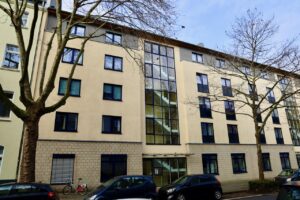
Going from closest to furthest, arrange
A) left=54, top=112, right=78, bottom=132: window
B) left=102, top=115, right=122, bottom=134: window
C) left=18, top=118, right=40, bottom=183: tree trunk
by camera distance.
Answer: left=18, top=118, right=40, bottom=183: tree trunk → left=54, top=112, right=78, bottom=132: window → left=102, top=115, right=122, bottom=134: window

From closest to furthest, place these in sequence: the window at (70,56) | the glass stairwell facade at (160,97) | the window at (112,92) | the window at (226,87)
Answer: the window at (70,56) → the window at (112,92) → the glass stairwell facade at (160,97) → the window at (226,87)

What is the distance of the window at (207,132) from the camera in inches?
984

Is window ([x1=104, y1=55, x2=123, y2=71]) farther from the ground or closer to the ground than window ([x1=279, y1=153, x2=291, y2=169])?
farther from the ground

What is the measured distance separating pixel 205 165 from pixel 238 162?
4.83m

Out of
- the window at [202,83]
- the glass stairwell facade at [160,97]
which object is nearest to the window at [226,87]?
the window at [202,83]

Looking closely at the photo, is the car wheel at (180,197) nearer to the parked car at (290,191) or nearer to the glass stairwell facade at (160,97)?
the parked car at (290,191)

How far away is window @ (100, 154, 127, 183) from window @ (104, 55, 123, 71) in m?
8.07

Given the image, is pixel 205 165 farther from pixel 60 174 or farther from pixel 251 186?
pixel 60 174

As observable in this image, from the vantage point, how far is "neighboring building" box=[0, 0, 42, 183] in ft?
52.5

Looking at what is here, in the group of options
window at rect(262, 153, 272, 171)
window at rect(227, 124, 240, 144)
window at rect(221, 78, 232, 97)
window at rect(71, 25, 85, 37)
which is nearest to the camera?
window at rect(71, 25, 85, 37)

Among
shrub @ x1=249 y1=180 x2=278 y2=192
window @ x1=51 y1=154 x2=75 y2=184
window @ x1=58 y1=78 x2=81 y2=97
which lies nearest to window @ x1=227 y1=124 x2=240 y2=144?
shrub @ x1=249 y1=180 x2=278 y2=192

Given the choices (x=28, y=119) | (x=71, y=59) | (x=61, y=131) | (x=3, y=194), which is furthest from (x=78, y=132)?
(x=3, y=194)

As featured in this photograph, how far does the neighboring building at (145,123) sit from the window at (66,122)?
0.07 metres

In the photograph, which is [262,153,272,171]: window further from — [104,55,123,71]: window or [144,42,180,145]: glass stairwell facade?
[104,55,123,71]: window
